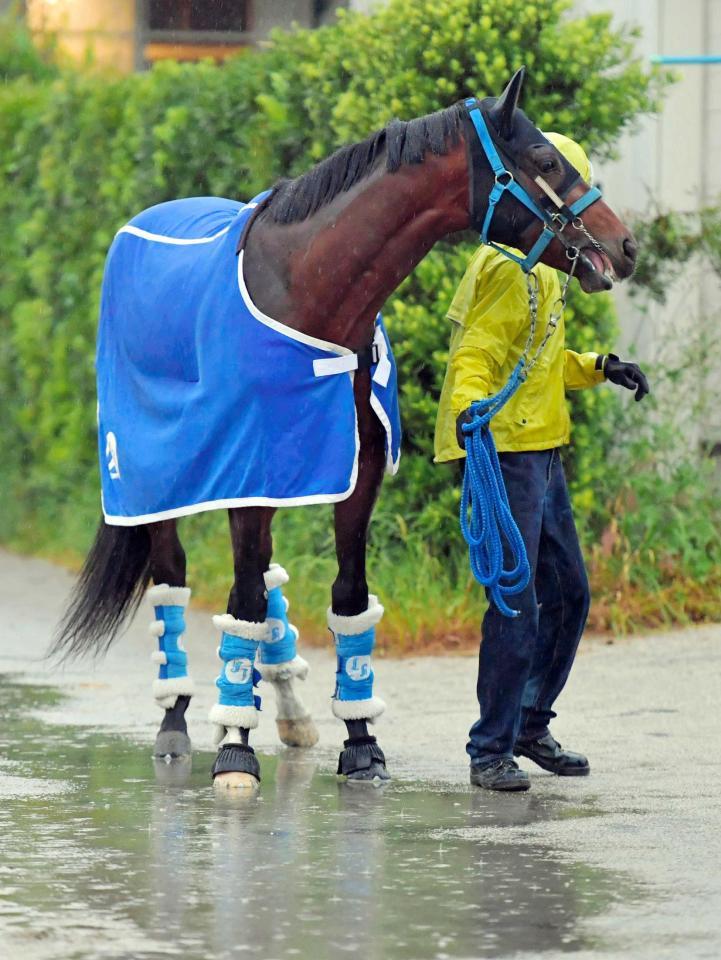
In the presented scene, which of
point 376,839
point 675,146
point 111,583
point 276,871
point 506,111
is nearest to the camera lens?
point 276,871

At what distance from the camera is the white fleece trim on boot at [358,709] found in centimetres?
685

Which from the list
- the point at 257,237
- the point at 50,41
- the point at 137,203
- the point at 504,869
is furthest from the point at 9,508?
the point at 504,869

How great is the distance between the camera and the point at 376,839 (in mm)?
5656

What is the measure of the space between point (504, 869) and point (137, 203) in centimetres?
762

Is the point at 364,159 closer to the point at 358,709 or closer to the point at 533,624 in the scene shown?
the point at 533,624

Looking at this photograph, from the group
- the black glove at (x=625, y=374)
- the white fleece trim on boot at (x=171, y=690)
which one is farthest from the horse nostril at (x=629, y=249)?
the white fleece trim on boot at (x=171, y=690)

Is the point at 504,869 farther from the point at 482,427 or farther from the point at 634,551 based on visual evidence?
the point at 634,551

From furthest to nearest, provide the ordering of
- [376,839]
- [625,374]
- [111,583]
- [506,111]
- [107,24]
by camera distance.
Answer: [107,24], [111,583], [625,374], [506,111], [376,839]

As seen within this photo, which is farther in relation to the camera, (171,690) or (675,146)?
(675,146)

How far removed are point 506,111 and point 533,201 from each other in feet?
0.87

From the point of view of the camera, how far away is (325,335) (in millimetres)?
6402

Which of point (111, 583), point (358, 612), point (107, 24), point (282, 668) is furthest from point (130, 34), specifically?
point (358, 612)

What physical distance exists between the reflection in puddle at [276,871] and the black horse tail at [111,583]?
0.76m

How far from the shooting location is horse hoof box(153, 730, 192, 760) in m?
7.14
